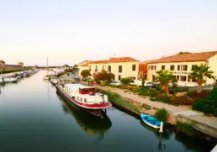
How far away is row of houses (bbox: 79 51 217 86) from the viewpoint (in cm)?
5117

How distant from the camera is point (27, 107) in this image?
41.7 metres

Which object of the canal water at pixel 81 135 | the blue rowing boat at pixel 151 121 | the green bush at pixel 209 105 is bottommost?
the canal water at pixel 81 135

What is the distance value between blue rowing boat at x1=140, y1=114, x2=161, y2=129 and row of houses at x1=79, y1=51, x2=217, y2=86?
885 inches

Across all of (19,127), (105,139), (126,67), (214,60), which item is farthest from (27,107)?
(214,60)

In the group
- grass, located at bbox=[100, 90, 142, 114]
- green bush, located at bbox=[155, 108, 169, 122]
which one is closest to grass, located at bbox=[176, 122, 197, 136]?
green bush, located at bbox=[155, 108, 169, 122]

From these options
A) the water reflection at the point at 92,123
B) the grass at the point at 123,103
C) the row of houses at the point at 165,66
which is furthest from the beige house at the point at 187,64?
the water reflection at the point at 92,123

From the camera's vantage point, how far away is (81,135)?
26.2 meters

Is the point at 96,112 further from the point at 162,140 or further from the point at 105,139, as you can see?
the point at 162,140

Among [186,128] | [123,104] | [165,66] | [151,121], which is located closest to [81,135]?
[151,121]

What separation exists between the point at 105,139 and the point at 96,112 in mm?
8199

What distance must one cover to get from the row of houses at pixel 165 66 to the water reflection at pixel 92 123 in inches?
A: 969

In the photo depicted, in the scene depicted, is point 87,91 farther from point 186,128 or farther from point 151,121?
point 186,128

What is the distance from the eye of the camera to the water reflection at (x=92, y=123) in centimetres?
2747

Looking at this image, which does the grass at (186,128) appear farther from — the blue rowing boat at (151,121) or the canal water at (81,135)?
the blue rowing boat at (151,121)
